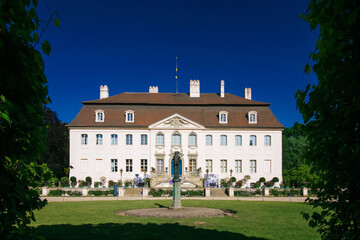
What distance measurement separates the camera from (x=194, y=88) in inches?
1832

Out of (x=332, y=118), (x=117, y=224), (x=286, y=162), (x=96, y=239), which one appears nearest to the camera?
(x=332, y=118)

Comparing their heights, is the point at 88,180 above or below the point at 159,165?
below

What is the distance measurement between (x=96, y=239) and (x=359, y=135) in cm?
956

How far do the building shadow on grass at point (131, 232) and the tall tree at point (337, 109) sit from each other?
25.2 feet

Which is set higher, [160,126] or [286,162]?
[160,126]

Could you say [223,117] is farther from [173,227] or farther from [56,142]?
[173,227]

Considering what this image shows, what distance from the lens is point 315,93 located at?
171 inches

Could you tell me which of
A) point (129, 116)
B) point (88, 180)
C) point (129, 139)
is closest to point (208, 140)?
point (129, 139)

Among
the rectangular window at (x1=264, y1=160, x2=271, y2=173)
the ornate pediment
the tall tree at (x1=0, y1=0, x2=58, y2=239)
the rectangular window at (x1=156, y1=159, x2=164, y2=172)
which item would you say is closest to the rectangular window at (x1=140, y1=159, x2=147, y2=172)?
the rectangular window at (x1=156, y1=159, x2=164, y2=172)

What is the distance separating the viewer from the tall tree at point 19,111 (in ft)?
12.1

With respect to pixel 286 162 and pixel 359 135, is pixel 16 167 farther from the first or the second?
pixel 286 162

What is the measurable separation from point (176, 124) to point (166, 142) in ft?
8.47

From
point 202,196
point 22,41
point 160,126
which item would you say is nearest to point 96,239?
point 22,41

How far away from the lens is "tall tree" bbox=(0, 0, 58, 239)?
12.1 ft
